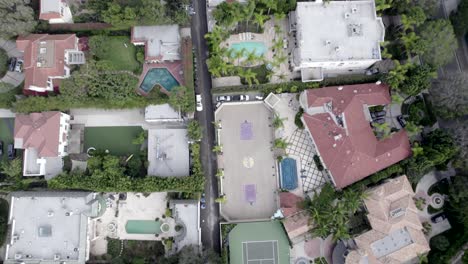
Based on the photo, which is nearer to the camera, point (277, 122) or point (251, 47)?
point (277, 122)

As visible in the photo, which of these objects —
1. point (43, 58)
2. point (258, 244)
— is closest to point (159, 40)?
point (43, 58)

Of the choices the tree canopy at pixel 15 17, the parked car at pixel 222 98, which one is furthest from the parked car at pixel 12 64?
the parked car at pixel 222 98

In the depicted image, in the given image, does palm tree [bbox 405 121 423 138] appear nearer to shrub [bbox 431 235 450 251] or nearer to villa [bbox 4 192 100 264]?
shrub [bbox 431 235 450 251]

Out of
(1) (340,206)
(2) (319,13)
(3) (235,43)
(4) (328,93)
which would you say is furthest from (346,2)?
(1) (340,206)

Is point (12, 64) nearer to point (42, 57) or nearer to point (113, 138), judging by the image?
point (42, 57)

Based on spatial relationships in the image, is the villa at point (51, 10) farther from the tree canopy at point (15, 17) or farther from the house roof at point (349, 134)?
the house roof at point (349, 134)

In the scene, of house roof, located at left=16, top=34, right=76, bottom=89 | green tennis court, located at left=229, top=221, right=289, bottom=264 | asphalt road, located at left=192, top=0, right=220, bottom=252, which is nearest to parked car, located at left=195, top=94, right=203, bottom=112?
asphalt road, located at left=192, top=0, right=220, bottom=252

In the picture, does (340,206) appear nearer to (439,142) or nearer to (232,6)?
(439,142)
